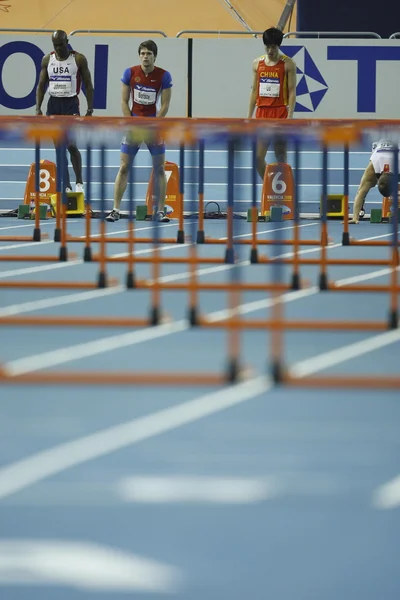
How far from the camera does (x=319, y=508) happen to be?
3109 mm

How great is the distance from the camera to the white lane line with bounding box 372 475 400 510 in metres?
3.12

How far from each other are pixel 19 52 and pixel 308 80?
12.2ft

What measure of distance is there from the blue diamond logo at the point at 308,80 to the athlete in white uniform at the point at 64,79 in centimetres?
372

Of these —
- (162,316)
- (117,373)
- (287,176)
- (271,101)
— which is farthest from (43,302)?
(287,176)

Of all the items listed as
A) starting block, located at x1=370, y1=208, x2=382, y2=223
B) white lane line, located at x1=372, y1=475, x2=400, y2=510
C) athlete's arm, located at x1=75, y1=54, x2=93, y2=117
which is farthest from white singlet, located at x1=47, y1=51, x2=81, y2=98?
white lane line, located at x1=372, y1=475, x2=400, y2=510

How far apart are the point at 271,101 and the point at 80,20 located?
1434 centimetres

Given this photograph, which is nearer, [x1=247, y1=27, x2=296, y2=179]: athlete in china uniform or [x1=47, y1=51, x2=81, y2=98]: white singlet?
[x1=247, y1=27, x2=296, y2=179]: athlete in china uniform

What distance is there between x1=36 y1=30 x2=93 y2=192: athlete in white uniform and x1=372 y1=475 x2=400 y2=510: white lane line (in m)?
9.76

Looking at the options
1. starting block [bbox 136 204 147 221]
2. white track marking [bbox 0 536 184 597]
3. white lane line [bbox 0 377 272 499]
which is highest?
starting block [bbox 136 204 147 221]

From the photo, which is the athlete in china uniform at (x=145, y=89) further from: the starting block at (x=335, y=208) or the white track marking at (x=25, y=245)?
the starting block at (x=335, y=208)

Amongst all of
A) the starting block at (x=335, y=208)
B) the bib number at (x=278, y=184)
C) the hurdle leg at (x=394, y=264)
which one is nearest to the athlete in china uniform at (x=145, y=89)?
the bib number at (x=278, y=184)

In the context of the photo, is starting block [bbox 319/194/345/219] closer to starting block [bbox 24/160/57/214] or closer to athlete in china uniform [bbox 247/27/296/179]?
athlete in china uniform [bbox 247/27/296/179]

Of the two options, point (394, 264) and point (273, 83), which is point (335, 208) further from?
point (394, 264)

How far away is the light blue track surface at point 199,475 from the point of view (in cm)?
266
